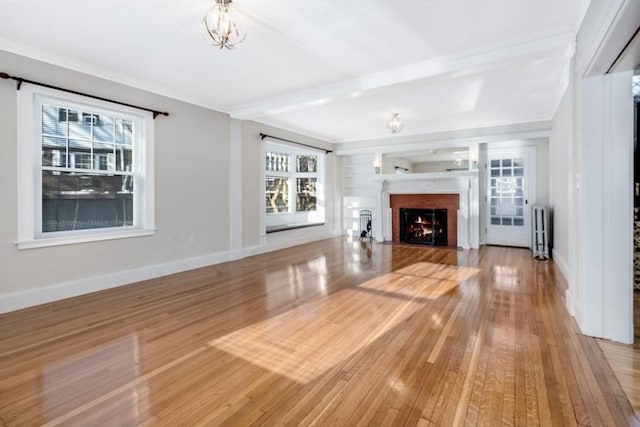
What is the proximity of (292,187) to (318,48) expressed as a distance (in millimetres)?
4356

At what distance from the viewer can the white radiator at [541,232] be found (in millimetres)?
5391

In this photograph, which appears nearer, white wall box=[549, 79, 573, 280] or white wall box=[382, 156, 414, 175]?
white wall box=[549, 79, 573, 280]

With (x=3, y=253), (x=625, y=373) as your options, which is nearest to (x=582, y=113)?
(x=625, y=373)

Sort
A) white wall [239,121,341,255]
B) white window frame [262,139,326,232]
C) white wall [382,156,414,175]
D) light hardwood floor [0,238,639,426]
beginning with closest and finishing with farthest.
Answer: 1. light hardwood floor [0,238,639,426]
2. white wall [239,121,341,255]
3. white window frame [262,139,326,232]
4. white wall [382,156,414,175]

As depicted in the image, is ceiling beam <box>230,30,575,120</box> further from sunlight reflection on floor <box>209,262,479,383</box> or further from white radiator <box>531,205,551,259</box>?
white radiator <box>531,205,551,259</box>

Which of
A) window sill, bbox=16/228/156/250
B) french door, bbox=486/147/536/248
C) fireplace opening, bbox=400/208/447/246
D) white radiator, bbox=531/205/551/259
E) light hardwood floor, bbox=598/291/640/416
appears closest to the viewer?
light hardwood floor, bbox=598/291/640/416

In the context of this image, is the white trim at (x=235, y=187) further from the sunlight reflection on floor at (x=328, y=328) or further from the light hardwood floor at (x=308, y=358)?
the sunlight reflection on floor at (x=328, y=328)

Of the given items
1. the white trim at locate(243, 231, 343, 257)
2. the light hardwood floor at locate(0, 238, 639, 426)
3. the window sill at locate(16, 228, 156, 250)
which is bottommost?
the light hardwood floor at locate(0, 238, 639, 426)

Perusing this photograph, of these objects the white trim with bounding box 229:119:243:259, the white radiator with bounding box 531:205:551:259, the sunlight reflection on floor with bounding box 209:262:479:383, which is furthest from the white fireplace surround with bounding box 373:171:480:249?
the white trim with bounding box 229:119:243:259

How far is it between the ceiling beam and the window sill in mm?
2467

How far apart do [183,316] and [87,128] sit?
258 cm

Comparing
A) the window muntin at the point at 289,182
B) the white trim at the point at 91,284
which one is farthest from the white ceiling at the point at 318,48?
the white trim at the point at 91,284

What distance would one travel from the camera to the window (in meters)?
6.82

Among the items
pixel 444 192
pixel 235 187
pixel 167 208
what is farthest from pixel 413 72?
Answer: pixel 444 192
